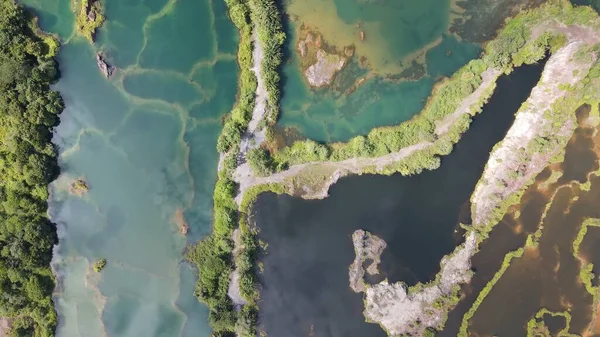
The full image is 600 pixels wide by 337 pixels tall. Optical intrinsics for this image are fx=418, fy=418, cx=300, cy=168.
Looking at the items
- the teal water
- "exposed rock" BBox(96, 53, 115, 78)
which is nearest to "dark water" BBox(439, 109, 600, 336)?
the teal water

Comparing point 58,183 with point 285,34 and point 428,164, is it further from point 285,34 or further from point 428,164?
point 428,164

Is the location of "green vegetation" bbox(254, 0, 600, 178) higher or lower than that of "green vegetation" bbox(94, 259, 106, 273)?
higher

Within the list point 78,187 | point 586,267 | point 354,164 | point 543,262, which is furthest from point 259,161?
point 586,267

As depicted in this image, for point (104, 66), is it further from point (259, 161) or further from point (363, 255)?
point (363, 255)

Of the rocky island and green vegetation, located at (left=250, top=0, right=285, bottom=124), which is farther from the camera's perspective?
the rocky island

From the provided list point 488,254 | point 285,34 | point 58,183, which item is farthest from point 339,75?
point 58,183

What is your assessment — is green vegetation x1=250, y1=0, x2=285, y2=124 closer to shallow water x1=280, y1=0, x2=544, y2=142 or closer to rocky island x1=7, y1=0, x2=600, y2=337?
rocky island x1=7, y1=0, x2=600, y2=337
